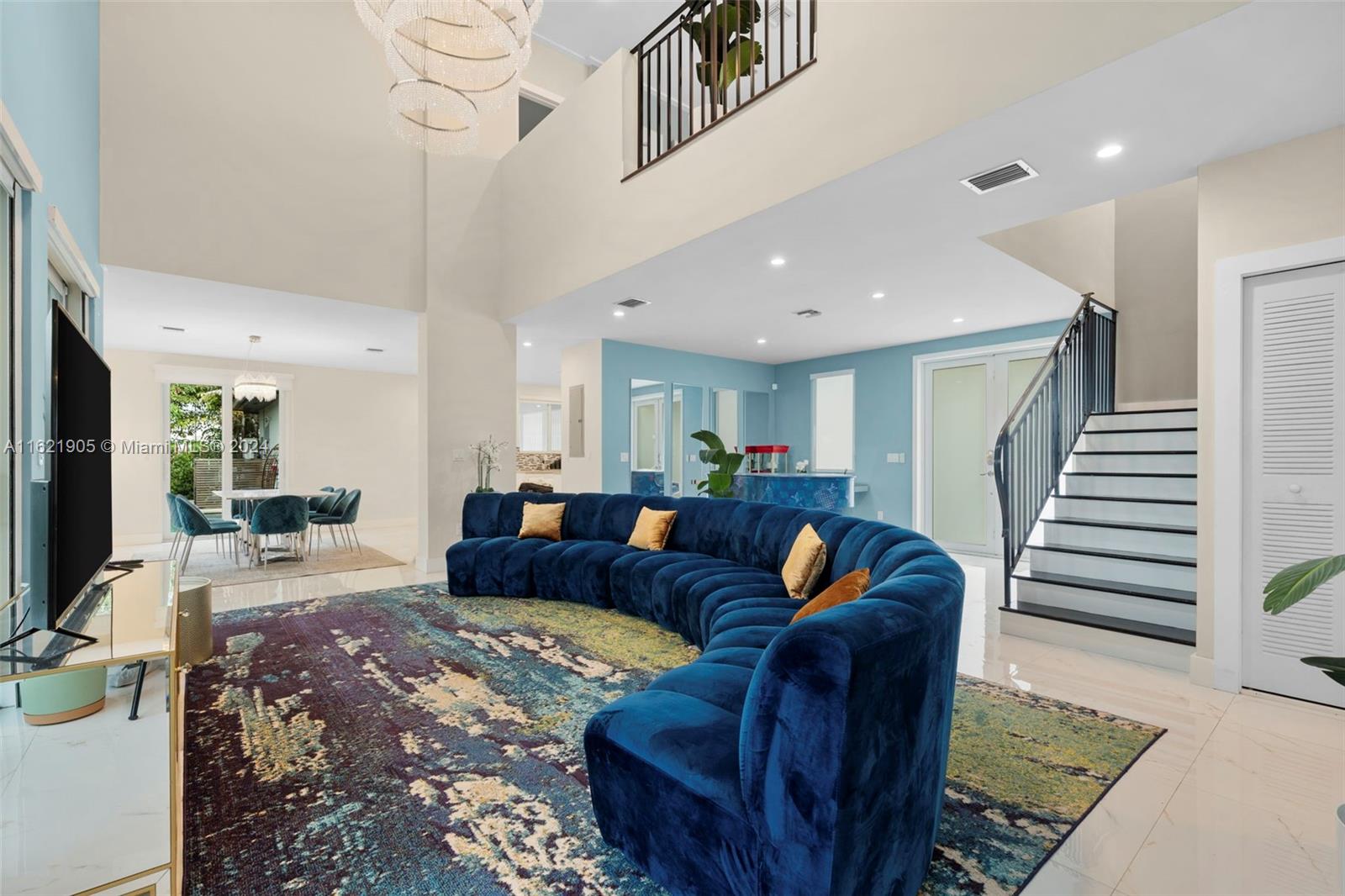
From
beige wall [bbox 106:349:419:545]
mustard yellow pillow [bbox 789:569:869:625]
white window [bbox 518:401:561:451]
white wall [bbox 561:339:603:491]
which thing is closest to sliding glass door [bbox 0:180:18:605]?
mustard yellow pillow [bbox 789:569:869:625]

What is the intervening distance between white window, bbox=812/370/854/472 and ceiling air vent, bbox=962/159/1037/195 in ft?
17.4

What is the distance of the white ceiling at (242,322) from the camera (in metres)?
5.64

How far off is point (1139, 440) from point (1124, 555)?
1435 millimetres

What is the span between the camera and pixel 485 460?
21.8 ft

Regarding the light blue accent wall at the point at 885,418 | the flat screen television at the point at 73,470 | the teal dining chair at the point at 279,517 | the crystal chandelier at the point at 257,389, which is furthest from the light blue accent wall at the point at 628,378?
the flat screen television at the point at 73,470

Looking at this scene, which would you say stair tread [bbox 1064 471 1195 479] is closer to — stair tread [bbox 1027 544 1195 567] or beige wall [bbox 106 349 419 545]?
stair tread [bbox 1027 544 1195 567]

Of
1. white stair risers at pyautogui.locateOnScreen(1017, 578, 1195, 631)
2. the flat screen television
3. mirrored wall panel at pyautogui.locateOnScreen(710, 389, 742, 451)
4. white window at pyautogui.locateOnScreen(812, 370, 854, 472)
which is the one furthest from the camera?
mirrored wall panel at pyautogui.locateOnScreen(710, 389, 742, 451)

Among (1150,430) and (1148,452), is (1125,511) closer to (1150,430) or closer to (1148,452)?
(1148,452)

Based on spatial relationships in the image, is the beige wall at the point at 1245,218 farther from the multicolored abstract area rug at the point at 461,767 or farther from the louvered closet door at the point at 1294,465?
the multicolored abstract area rug at the point at 461,767

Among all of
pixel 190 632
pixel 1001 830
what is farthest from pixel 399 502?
pixel 1001 830

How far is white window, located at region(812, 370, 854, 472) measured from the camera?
881cm

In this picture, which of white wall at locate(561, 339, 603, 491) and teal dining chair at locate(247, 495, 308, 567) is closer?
teal dining chair at locate(247, 495, 308, 567)

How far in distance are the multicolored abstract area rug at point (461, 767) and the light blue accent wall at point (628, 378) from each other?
430 cm

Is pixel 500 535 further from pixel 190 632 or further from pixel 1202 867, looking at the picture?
pixel 1202 867
